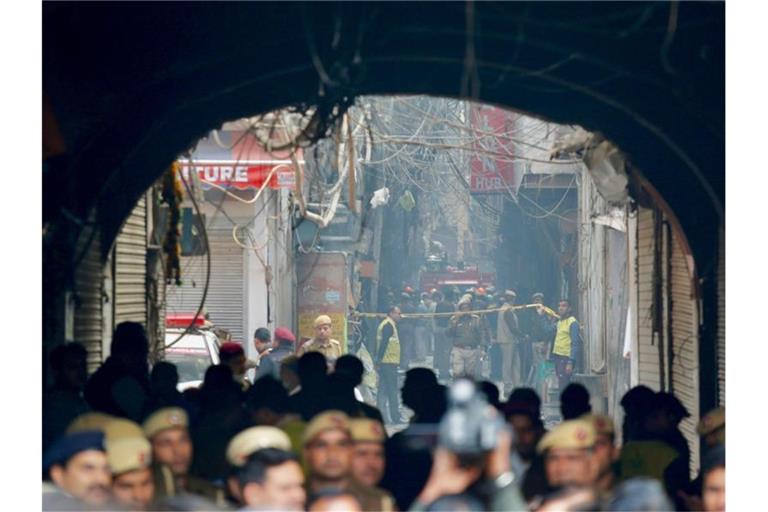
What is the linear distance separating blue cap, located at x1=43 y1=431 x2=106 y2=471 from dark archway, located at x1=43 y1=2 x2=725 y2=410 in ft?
6.68

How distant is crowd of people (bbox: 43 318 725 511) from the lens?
6199mm

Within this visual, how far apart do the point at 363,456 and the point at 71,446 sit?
1489 millimetres

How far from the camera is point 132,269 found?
12.5 meters

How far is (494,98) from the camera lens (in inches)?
415

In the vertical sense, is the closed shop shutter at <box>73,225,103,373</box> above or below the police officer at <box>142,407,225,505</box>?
above

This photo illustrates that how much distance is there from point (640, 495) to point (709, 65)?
127 inches

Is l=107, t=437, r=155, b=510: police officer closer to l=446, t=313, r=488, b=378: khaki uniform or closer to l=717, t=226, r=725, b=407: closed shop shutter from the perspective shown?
l=717, t=226, r=725, b=407: closed shop shutter

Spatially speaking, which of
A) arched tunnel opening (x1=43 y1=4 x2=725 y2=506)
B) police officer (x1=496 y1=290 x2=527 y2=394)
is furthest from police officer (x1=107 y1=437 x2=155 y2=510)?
police officer (x1=496 y1=290 x2=527 y2=394)

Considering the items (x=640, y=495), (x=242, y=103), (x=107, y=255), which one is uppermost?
(x=242, y=103)

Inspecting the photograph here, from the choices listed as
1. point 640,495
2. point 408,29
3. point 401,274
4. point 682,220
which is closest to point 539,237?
point 401,274

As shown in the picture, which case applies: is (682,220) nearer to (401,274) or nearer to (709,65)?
(709,65)

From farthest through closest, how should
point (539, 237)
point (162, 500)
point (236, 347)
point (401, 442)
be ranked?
1. point (539, 237)
2. point (236, 347)
3. point (401, 442)
4. point (162, 500)

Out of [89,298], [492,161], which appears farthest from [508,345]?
[89,298]

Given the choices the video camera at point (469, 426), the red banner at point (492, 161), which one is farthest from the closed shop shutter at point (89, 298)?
the red banner at point (492, 161)
